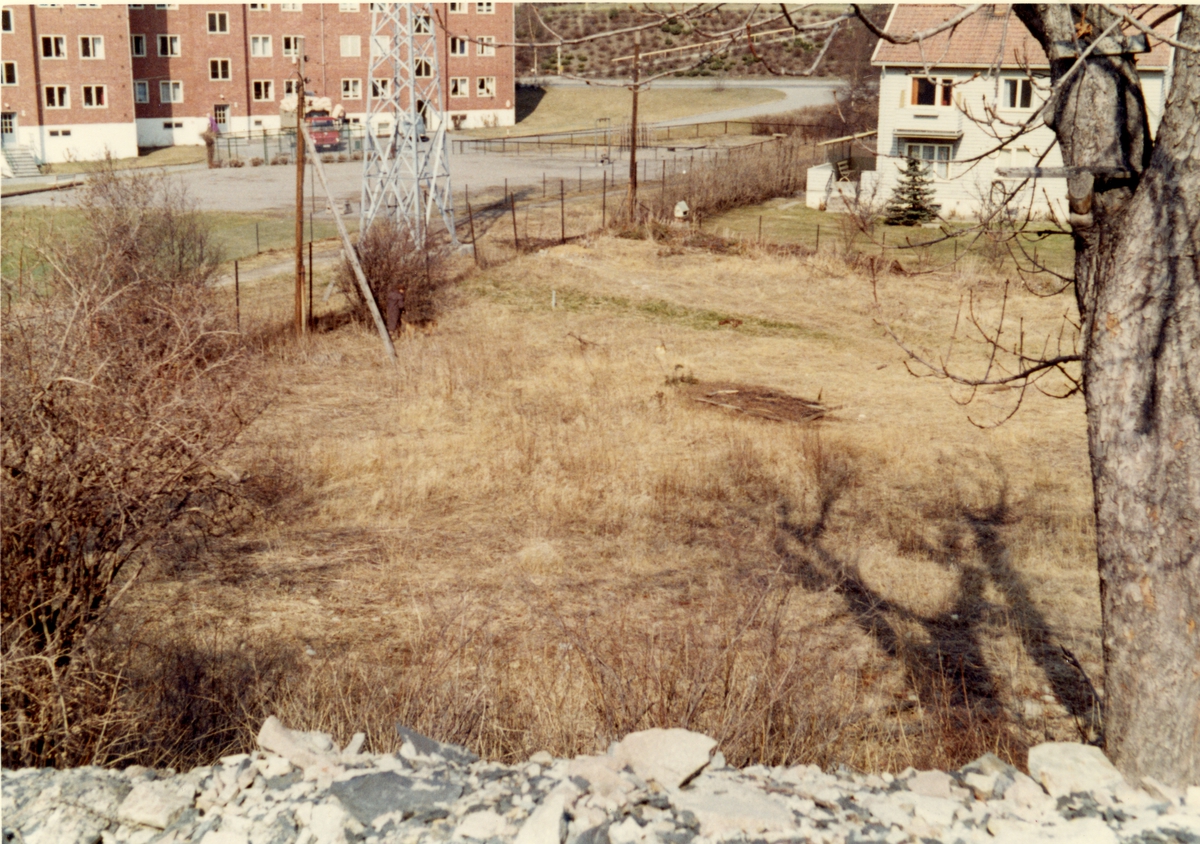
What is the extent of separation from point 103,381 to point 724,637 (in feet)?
12.4

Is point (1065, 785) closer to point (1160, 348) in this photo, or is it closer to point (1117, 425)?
point (1117, 425)

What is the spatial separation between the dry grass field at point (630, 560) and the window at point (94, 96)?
134 ft

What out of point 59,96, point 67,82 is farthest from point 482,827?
point 67,82

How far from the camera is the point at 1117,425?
158 inches

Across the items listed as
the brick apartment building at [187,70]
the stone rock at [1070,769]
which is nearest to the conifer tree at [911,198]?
the brick apartment building at [187,70]

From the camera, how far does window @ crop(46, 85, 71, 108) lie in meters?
52.6

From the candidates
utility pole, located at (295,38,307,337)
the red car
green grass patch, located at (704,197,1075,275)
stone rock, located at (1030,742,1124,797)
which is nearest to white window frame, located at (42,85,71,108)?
the red car

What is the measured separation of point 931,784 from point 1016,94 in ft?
110

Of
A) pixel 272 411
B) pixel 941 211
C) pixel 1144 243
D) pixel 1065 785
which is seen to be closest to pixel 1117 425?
pixel 1144 243

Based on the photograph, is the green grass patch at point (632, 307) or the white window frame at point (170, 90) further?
the white window frame at point (170, 90)

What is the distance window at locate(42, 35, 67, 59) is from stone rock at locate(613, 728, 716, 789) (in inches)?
2244

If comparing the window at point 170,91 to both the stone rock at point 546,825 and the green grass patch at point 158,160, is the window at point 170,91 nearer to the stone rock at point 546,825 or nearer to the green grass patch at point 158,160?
the green grass patch at point 158,160

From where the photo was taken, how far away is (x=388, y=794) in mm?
3879

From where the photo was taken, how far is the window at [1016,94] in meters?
33.4
